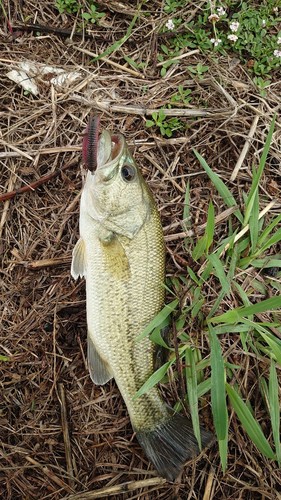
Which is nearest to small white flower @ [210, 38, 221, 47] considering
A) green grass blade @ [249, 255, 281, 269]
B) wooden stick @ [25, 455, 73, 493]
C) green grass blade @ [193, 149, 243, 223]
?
green grass blade @ [193, 149, 243, 223]

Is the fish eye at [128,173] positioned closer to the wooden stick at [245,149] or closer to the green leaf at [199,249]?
the green leaf at [199,249]

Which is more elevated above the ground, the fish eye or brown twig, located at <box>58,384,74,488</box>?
the fish eye

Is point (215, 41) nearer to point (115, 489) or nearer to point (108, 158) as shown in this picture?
point (108, 158)

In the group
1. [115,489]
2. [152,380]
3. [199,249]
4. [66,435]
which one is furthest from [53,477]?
[199,249]

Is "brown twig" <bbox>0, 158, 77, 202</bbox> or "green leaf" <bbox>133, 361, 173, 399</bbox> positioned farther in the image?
"brown twig" <bbox>0, 158, 77, 202</bbox>

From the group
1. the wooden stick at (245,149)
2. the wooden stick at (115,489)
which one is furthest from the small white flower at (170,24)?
the wooden stick at (115,489)

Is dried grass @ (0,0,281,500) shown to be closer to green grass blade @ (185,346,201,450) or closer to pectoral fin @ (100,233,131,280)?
green grass blade @ (185,346,201,450)

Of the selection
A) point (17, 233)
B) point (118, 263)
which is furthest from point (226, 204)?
point (17, 233)
